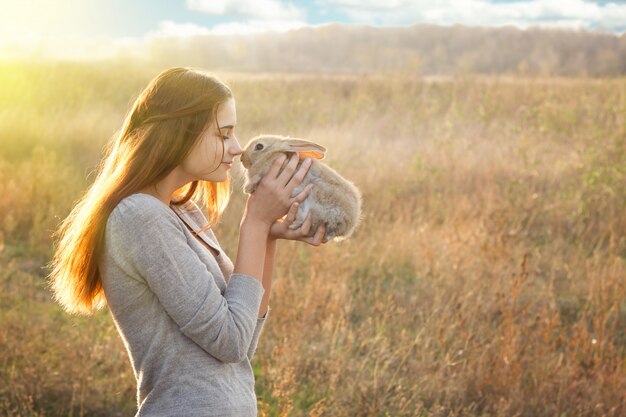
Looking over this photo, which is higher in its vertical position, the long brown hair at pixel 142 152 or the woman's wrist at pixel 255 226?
the long brown hair at pixel 142 152

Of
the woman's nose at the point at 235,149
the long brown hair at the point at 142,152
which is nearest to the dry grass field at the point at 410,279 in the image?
the long brown hair at the point at 142,152

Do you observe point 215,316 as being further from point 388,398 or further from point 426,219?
point 426,219

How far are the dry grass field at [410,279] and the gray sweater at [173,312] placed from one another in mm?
742

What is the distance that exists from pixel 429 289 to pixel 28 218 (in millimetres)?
3645

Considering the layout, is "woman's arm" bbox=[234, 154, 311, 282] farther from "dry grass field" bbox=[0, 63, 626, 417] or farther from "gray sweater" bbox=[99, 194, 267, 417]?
"dry grass field" bbox=[0, 63, 626, 417]

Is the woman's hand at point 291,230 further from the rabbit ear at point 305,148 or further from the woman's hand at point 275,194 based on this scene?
the rabbit ear at point 305,148

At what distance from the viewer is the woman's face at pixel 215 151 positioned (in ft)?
5.55

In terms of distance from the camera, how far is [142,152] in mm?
1636

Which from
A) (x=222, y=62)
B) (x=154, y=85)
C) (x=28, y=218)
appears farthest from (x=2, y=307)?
(x=222, y=62)

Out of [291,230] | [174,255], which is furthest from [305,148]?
[174,255]

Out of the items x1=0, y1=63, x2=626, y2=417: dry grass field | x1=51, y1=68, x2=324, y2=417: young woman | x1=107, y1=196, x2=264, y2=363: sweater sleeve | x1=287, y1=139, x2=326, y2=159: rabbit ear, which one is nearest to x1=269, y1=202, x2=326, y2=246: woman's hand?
x1=51, y1=68, x2=324, y2=417: young woman

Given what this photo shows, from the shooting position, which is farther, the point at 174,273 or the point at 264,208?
the point at 264,208

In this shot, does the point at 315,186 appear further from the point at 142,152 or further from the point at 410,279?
the point at 410,279

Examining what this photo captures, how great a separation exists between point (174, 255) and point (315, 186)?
509mm
